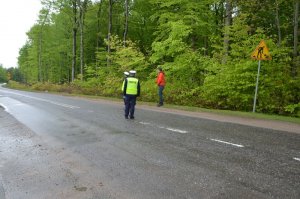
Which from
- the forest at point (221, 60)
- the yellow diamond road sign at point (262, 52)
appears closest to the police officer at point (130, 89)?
the yellow diamond road sign at point (262, 52)

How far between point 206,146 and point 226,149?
0.53 meters

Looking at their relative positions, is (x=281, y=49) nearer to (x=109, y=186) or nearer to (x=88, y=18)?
(x=109, y=186)

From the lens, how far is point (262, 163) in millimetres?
6363

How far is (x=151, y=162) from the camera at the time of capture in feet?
22.2

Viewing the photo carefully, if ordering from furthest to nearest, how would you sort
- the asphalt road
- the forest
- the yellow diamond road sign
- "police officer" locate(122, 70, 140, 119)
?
1. the forest
2. the yellow diamond road sign
3. "police officer" locate(122, 70, 140, 119)
4. the asphalt road

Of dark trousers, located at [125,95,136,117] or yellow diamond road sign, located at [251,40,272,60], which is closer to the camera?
dark trousers, located at [125,95,136,117]

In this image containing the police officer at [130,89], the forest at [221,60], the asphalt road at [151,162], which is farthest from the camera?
the forest at [221,60]

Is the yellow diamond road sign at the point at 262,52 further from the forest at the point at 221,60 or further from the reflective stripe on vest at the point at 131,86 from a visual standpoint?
the reflective stripe on vest at the point at 131,86

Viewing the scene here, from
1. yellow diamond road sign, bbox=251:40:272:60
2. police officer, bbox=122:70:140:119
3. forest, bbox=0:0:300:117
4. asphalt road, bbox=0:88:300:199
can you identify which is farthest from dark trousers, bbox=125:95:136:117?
forest, bbox=0:0:300:117

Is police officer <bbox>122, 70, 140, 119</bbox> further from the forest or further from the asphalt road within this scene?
the forest

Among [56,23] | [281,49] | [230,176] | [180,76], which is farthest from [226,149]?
[56,23]

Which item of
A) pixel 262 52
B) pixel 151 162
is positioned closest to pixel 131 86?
pixel 262 52

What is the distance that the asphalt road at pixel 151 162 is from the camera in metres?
5.25

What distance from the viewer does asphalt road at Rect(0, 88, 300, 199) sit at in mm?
5250
